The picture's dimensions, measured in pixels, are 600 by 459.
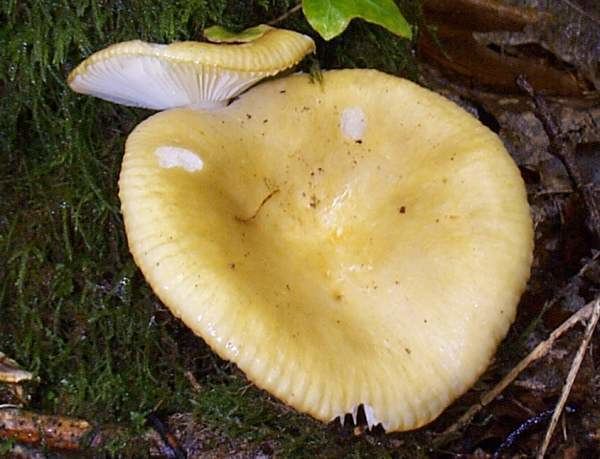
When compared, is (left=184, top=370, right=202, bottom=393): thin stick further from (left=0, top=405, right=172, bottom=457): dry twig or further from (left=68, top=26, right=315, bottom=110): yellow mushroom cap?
(left=68, top=26, right=315, bottom=110): yellow mushroom cap

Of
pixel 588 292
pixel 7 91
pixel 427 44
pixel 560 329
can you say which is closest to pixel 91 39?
pixel 7 91

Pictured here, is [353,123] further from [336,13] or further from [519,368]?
[519,368]

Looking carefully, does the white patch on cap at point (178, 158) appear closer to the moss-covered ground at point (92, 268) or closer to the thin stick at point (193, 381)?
the moss-covered ground at point (92, 268)

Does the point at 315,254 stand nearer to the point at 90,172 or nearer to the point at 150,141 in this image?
the point at 150,141

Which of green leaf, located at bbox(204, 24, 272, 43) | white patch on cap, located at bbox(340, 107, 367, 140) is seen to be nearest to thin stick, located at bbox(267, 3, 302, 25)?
green leaf, located at bbox(204, 24, 272, 43)

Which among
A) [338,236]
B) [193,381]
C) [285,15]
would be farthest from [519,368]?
[285,15]

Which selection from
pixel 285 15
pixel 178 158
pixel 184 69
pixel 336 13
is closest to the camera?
pixel 184 69
